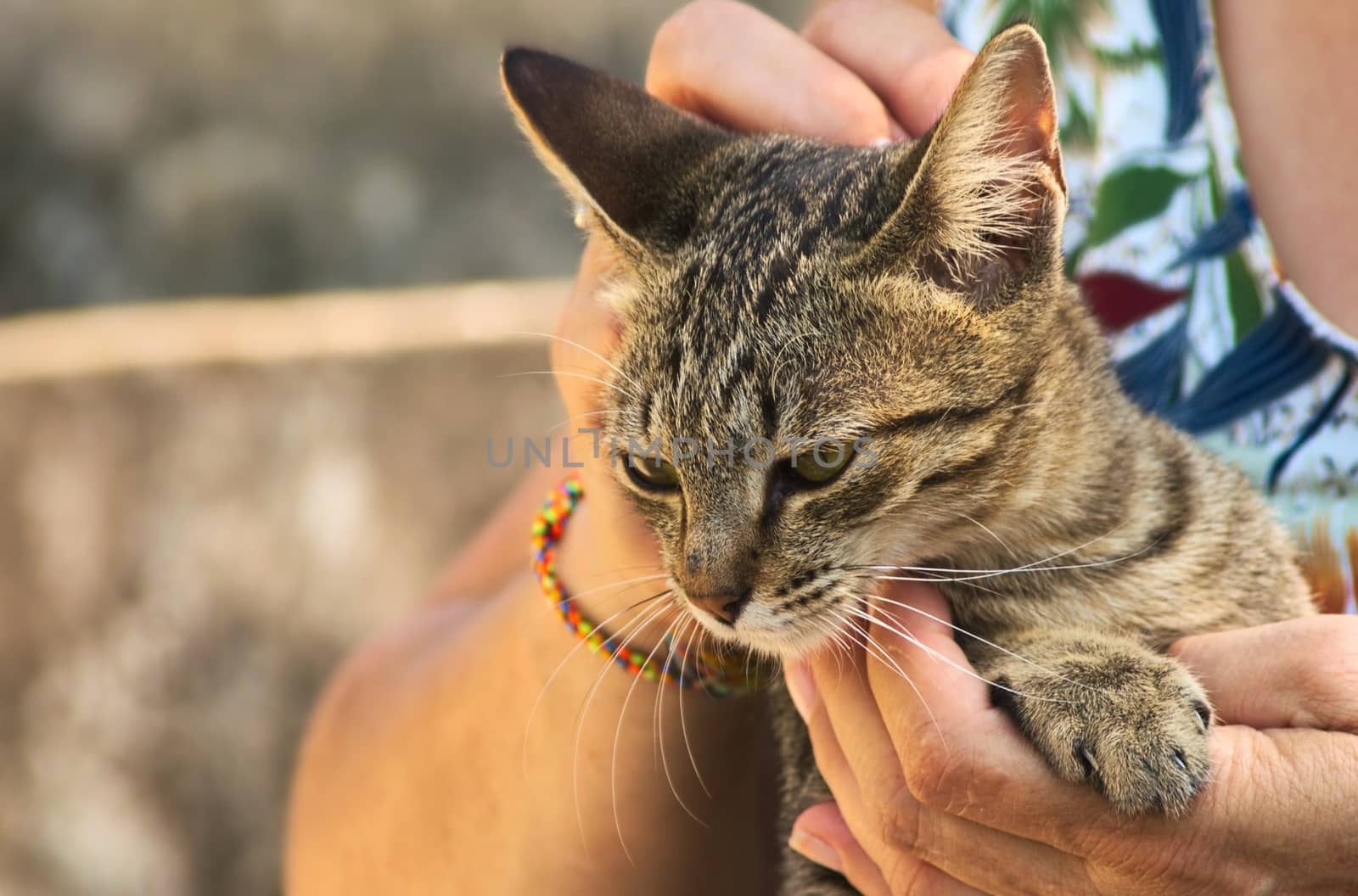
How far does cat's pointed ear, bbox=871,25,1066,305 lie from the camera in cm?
111

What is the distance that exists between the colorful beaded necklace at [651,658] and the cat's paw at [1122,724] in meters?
0.41

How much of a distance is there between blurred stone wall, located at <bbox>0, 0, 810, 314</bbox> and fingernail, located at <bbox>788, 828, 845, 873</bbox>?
9.63 feet

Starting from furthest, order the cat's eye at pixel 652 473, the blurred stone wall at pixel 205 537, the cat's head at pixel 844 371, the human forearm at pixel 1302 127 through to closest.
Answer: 1. the blurred stone wall at pixel 205 537
2. the human forearm at pixel 1302 127
3. the cat's eye at pixel 652 473
4. the cat's head at pixel 844 371

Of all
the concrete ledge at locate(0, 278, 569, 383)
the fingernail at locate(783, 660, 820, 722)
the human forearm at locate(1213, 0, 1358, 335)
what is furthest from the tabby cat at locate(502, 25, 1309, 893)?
the concrete ledge at locate(0, 278, 569, 383)

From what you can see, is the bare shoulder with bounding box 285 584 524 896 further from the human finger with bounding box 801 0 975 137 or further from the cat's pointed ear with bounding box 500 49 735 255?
the human finger with bounding box 801 0 975 137

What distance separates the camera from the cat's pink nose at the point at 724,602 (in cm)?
129

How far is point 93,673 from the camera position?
11.1 feet

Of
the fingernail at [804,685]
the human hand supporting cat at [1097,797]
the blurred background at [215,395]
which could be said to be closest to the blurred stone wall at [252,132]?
the blurred background at [215,395]

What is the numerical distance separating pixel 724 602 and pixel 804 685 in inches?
8.4

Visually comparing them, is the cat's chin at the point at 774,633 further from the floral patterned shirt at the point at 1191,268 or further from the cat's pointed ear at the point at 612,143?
the floral patterned shirt at the point at 1191,268

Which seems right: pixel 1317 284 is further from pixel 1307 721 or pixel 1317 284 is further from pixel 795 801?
pixel 795 801

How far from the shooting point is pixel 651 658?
58.3 inches

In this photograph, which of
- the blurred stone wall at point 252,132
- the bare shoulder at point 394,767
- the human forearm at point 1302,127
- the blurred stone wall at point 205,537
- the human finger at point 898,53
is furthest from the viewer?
the blurred stone wall at point 252,132

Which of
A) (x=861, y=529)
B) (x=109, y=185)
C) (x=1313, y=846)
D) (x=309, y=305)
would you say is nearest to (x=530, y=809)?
(x=861, y=529)
